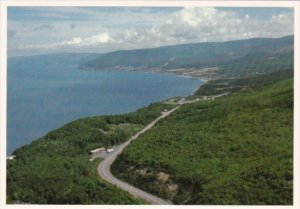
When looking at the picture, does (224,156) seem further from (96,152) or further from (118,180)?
(96,152)

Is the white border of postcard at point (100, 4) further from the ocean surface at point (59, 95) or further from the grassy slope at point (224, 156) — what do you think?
the grassy slope at point (224, 156)

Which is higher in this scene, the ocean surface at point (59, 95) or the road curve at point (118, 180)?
the ocean surface at point (59, 95)

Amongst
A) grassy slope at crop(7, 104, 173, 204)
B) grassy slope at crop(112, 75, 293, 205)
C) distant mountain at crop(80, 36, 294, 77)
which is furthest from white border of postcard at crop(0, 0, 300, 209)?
distant mountain at crop(80, 36, 294, 77)

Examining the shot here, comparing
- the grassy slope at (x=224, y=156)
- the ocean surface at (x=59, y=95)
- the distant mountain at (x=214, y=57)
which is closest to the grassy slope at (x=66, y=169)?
the ocean surface at (x=59, y=95)

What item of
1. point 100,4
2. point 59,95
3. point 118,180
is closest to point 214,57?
point 59,95

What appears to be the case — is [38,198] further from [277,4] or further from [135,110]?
[135,110]

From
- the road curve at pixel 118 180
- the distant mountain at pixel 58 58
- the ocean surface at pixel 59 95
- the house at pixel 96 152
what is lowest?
the road curve at pixel 118 180

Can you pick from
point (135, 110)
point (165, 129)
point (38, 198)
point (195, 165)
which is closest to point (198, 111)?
point (165, 129)
